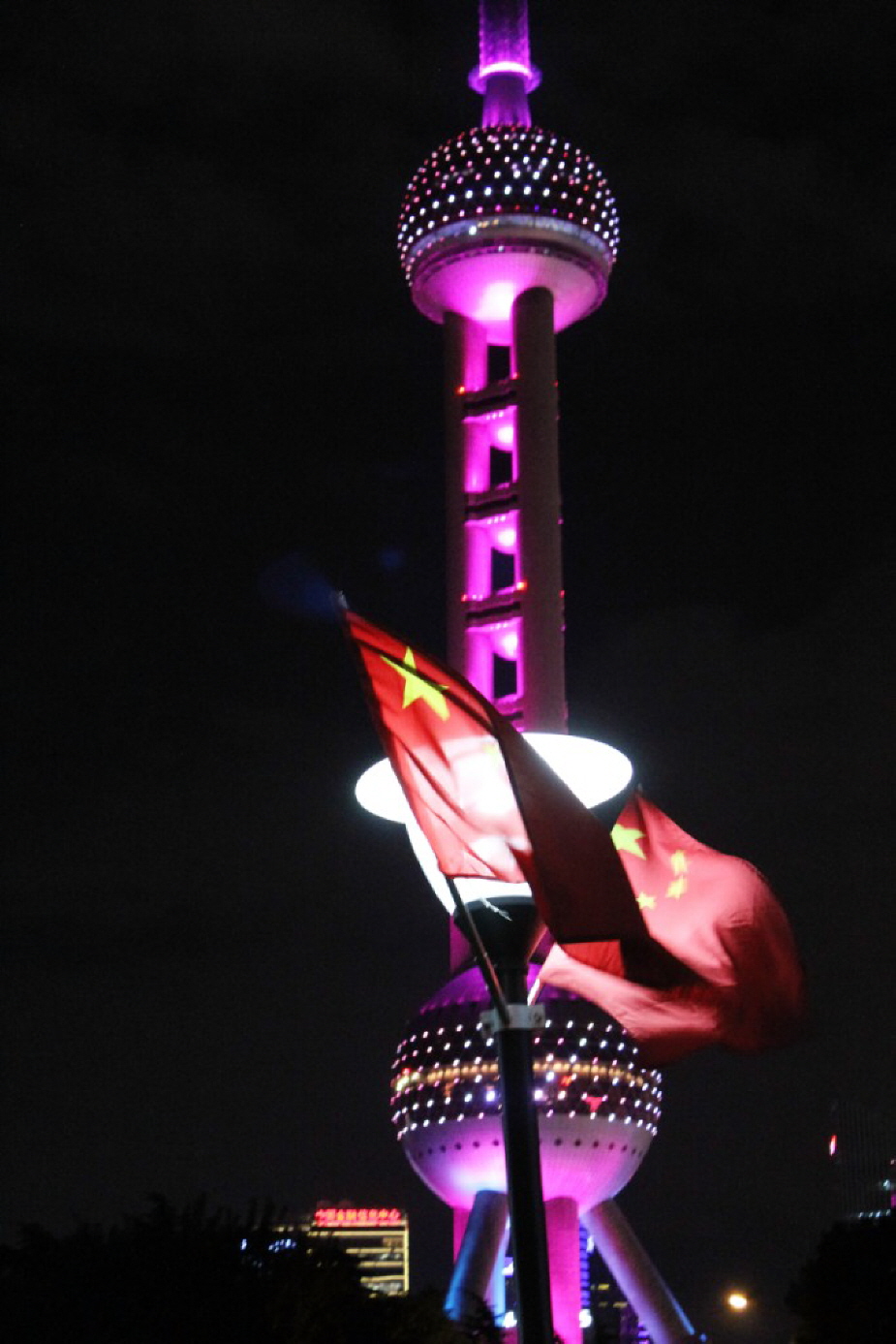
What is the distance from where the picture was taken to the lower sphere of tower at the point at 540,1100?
102 m

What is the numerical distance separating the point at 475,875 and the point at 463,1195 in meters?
75.1

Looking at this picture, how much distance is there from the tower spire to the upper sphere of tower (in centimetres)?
254

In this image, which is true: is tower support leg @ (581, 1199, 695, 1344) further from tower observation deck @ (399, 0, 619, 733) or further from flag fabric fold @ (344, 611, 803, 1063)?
flag fabric fold @ (344, 611, 803, 1063)

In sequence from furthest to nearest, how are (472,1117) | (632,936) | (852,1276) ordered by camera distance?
(472,1117) < (852,1276) < (632,936)

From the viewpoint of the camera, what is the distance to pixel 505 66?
114000 millimetres

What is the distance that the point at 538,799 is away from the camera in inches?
1207

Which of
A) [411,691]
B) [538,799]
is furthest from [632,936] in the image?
[411,691]

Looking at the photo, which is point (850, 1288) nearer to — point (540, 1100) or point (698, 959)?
point (698, 959)

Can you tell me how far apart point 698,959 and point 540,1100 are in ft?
227

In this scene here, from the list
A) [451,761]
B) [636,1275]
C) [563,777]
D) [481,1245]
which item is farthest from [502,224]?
[451,761]

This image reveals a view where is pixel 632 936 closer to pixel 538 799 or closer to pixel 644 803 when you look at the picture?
pixel 538 799

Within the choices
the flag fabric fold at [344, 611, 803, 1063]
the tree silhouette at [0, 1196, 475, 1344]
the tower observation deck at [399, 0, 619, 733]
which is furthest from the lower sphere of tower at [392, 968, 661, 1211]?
the flag fabric fold at [344, 611, 803, 1063]

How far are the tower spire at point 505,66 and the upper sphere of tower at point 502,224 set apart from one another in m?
2.54

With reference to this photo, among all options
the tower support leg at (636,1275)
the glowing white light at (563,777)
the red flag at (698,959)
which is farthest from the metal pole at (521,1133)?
the tower support leg at (636,1275)
